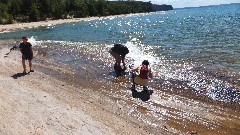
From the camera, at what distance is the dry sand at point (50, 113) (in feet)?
28.8

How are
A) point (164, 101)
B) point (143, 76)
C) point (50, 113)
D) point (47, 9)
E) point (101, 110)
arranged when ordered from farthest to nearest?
point (47, 9), point (143, 76), point (164, 101), point (101, 110), point (50, 113)

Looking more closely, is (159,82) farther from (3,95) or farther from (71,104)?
(3,95)

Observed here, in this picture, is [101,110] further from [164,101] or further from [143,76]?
[143,76]

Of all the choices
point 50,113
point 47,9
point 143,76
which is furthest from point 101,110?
point 47,9

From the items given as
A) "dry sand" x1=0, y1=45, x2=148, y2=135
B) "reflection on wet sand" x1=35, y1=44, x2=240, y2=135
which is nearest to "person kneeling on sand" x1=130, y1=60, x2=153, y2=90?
"reflection on wet sand" x1=35, y1=44, x2=240, y2=135

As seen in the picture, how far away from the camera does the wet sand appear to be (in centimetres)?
888

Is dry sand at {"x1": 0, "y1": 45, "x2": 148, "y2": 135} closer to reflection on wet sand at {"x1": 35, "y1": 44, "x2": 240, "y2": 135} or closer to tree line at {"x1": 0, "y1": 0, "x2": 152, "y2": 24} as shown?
reflection on wet sand at {"x1": 35, "y1": 44, "x2": 240, "y2": 135}

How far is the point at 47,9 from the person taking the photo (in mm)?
100438

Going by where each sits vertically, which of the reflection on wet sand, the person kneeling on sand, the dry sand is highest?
the person kneeling on sand

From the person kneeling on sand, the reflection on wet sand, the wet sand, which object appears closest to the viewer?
the wet sand

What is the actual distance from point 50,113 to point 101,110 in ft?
5.39

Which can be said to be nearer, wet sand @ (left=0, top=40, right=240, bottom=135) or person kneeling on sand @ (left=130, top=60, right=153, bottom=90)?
wet sand @ (left=0, top=40, right=240, bottom=135)

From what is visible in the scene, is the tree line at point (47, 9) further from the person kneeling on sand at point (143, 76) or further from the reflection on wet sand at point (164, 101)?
the person kneeling on sand at point (143, 76)

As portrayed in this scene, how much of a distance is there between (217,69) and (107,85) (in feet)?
18.8
